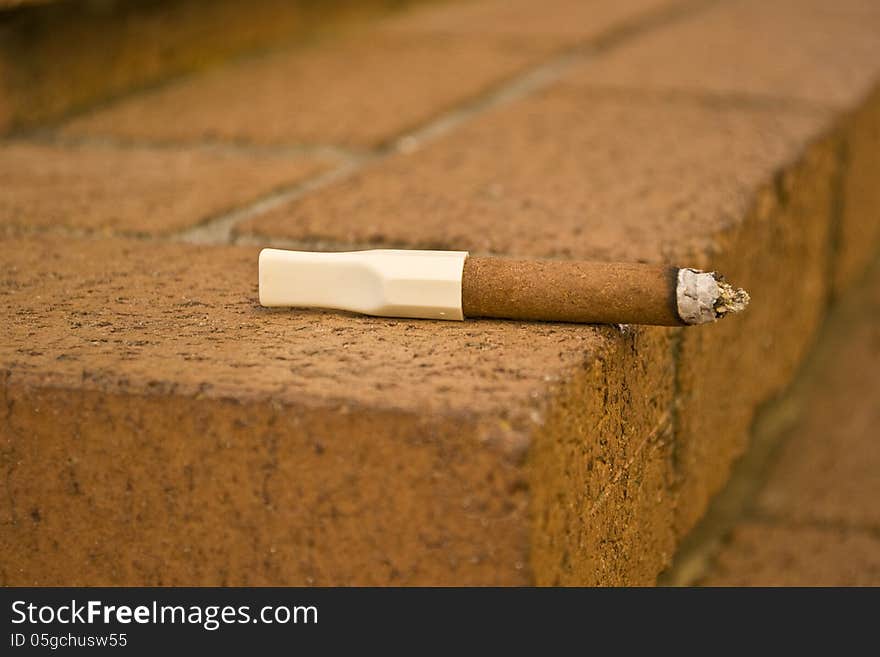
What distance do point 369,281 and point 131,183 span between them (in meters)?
0.46

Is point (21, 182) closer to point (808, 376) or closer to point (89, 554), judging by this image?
point (89, 554)

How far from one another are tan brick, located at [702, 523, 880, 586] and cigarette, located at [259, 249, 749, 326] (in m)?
0.46

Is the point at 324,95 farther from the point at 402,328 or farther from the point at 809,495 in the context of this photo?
the point at 402,328

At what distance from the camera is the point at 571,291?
25.5 inches

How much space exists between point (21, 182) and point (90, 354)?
1.62 ft

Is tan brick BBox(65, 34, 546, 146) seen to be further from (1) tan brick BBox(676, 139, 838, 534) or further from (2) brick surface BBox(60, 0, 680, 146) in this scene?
(1) tan brick BBox(676, 139, 838, 534)

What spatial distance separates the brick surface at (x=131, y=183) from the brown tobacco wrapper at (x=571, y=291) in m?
0.35

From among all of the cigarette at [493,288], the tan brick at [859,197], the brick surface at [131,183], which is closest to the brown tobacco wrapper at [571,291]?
the cigarette at [493,288]

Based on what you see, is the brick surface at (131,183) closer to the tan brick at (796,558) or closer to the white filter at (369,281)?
the white filter at (369,281)

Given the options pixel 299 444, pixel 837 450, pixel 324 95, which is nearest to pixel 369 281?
pixel 299 444

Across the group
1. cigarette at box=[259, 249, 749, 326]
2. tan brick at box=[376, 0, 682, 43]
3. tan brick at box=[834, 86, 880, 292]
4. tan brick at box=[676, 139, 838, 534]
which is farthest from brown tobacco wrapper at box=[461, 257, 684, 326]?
tan brick at box=[376, 0, 682, 43]
